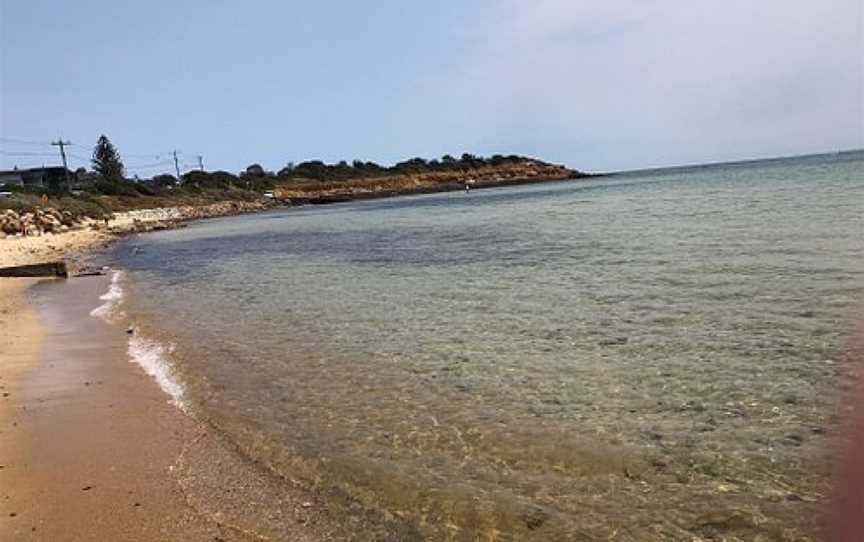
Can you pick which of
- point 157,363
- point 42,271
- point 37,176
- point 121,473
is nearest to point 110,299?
point 42,271

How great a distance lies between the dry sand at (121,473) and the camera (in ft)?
16.4

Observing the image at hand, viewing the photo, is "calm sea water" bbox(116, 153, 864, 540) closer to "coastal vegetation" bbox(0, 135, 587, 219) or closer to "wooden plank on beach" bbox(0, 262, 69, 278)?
"wooden plank on beach" bbox(0, 262, 69, 278)

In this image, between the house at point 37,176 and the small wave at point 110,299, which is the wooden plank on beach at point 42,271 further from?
the house at point 37,176

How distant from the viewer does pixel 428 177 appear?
15188 cm

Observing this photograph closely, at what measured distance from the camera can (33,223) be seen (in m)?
47.1

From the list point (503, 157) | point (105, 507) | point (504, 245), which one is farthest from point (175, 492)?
point (503, 157)

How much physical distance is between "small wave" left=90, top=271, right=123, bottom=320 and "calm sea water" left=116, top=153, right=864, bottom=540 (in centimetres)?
58

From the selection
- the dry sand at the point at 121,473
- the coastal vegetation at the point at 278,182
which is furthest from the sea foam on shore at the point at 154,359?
the coastal vegetation at the point at 278,182

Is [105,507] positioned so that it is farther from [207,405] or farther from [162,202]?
Answer: [162,202]

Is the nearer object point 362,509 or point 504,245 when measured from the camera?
point 362,509

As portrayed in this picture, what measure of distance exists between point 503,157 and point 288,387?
557 ft

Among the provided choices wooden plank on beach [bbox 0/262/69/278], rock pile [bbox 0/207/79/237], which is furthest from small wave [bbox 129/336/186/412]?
rock pile [bbox 0/207/79/237]

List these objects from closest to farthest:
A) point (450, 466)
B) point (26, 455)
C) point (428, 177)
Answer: point (450, 466) < point (26, 455) < point (428, 177)

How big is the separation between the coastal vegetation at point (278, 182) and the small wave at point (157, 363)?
183 ft
